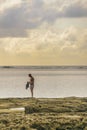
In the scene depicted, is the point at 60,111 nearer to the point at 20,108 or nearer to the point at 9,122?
the point at 20,108

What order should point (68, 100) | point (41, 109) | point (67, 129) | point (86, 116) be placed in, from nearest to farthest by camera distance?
point (67, 129) < point (86, 116) < point (41, 109) < point (68, 100)

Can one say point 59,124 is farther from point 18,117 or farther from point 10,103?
point 10,103

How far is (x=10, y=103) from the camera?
2853cm

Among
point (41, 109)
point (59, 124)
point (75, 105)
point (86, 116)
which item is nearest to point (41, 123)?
point (59, 124)

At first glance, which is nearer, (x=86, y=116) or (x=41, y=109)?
(x=86, y=116)

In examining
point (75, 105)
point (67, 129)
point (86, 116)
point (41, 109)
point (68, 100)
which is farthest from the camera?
point (68, 100)

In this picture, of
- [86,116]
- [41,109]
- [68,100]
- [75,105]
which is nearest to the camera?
[86,116]

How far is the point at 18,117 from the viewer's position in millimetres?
21016

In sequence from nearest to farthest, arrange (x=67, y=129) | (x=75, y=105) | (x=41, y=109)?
(x=67, y=129) → (x=41, y=109) → (x=75, y=105)

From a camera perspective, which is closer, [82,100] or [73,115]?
[73,115]

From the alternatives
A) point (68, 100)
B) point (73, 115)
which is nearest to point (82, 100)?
point (68, 100)

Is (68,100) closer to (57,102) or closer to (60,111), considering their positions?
(57,102)

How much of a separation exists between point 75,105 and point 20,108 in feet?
12.1

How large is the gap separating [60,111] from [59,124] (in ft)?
16.7
